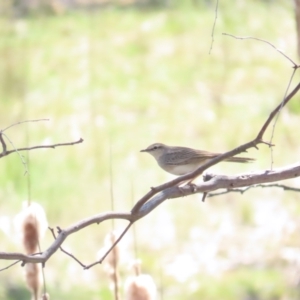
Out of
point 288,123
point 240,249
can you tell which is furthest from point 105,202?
point 288,123

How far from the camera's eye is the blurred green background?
1688mm

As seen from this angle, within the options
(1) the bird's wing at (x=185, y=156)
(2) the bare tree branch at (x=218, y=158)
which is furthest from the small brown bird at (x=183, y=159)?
(2) the bare tree branch at (x=218, y=158)

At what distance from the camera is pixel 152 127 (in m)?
1.88

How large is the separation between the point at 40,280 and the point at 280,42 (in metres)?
1.35

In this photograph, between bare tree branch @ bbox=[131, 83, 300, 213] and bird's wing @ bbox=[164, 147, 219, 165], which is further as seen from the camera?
bird's wing @ bbox=[164, 147, 219, 165]

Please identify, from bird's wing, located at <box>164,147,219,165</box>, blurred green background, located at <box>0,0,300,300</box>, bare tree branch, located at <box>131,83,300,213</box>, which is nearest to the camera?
bare tree branch, located at <box>131,83,300,213</box>

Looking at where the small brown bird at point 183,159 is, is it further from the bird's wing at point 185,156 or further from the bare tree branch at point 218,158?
the bare tree branch at point 218,158

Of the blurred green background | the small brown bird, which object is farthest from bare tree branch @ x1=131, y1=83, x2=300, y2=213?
the blurred green background

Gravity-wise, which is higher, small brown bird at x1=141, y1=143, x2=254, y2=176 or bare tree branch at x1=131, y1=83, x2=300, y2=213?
small brown bird at x1=141, y1=143, x2=254, y2=176

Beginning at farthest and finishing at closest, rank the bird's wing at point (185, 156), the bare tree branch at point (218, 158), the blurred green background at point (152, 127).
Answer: the blurred green background at point (152, 127), the bird's wing at point (185, 156), the bare tree branch at point (218, 158)

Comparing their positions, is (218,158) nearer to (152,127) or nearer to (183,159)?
(183,159)

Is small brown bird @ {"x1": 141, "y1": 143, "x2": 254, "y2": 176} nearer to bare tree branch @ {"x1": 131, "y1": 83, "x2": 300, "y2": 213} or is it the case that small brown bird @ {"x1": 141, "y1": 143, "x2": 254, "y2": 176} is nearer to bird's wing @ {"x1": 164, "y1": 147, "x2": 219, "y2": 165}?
bird's wing @ {"x1": 164, "y1": 147, "x2": 219, "y2": 165}

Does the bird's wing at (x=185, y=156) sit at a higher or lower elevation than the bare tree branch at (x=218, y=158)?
higher

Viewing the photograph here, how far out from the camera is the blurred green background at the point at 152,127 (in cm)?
169
